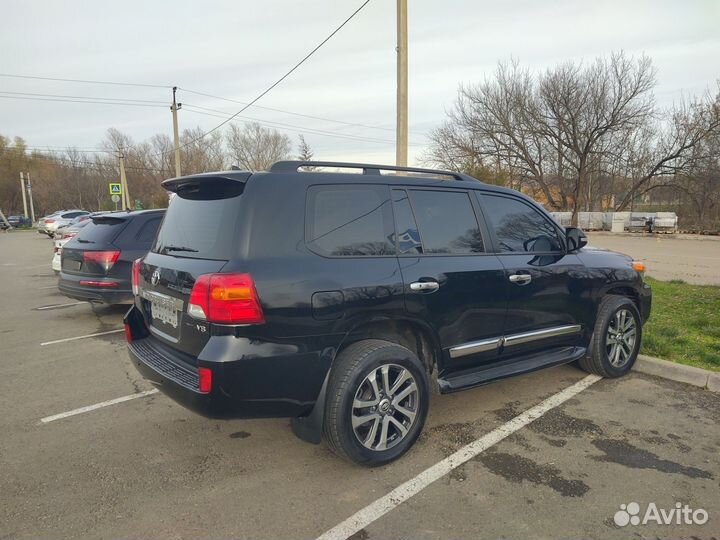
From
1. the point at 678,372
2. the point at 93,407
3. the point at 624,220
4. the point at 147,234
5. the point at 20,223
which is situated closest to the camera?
the point at 93,407

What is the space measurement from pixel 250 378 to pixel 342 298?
2.30 ft

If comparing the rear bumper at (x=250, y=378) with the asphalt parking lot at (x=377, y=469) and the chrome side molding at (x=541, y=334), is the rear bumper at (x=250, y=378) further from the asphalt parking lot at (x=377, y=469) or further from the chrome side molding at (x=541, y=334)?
the chrome side molding at (x=541, y=334)

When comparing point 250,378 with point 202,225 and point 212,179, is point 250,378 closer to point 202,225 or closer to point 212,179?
point 202,225

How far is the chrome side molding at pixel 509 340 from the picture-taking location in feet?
11.5

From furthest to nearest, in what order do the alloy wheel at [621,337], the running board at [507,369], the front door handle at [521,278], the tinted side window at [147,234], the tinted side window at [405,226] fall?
the tinted side window at [147,234], the alloy wheel at [621,337], the front door handle at [521,278], the running board at [507,369], the tinted side window at [405,226]

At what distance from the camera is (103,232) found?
23.4 feet

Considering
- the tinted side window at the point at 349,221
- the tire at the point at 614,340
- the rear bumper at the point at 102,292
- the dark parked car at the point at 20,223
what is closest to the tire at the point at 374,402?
the tinted side window at the point at 349,221

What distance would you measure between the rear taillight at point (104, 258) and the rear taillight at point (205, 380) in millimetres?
5046

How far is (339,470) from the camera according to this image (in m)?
3.09

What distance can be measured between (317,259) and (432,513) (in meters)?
1.57

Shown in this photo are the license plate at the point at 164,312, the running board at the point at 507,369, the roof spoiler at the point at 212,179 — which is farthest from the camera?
the running board at the point at 507,369

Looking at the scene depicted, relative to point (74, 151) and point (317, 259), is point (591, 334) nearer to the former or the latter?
point (317, 259)

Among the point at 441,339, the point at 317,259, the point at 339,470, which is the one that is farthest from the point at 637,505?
the point at 317,259

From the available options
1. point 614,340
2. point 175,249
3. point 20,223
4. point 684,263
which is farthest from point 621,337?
point 20,223
